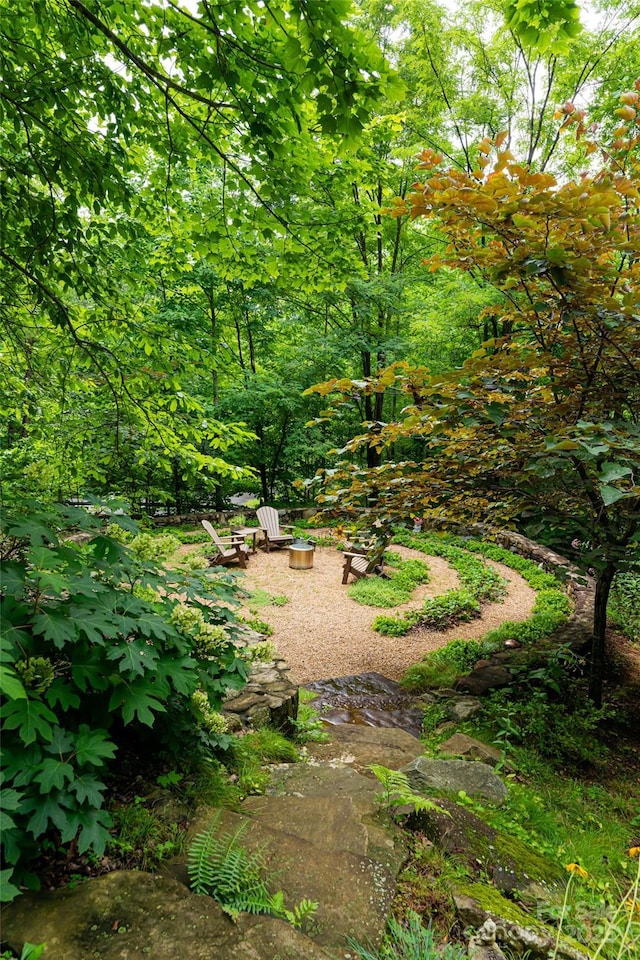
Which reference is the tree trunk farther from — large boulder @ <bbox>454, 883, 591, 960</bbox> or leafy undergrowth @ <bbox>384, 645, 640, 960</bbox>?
large boulder @ <bbox>454, 883, 591, 960</bbox>

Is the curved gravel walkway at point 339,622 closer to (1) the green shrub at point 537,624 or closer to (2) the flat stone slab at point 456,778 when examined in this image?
(1) the green shrub at point 537,624

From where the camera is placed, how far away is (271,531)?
36.0 feet

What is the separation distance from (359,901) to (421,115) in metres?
12.3

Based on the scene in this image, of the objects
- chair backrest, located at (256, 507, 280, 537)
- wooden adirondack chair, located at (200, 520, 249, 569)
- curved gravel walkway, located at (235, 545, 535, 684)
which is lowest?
curved gravel walkway, located at (235, 545, 535, 684)

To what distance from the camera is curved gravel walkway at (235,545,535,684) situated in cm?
570

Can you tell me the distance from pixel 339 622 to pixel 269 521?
467 centimetres

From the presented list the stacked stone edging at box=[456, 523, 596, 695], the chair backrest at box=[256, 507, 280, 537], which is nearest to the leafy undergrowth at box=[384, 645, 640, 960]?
the stacked stone edging at box=[456, 523, 596, 695]

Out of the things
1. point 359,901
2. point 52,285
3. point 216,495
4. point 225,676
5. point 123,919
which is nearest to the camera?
point 123,919

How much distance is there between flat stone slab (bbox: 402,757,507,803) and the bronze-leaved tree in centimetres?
154

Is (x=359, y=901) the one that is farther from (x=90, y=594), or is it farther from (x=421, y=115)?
(x=421, y=115)

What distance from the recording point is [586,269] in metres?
2.60

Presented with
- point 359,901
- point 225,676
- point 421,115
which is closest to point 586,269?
point 225,676

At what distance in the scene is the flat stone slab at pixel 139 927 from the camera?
1.14 m

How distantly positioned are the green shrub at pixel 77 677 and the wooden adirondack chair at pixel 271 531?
8589 mm
